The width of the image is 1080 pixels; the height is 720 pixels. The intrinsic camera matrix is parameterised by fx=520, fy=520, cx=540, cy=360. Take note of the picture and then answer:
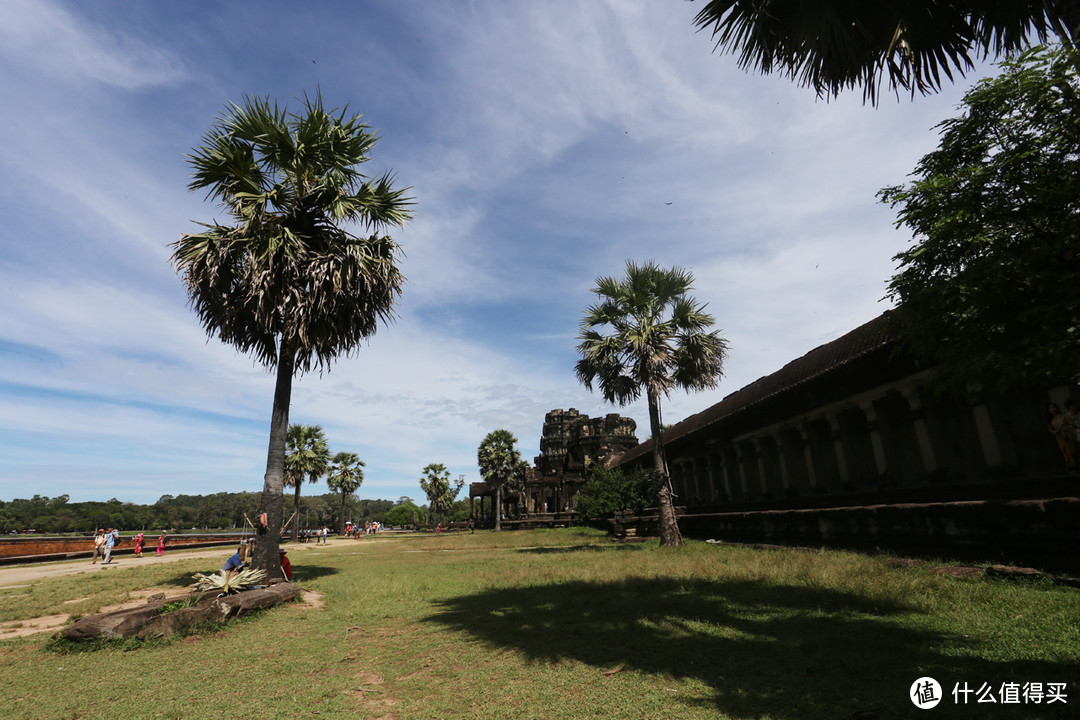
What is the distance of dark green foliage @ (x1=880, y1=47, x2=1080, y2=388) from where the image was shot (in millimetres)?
3855

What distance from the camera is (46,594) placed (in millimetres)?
11477

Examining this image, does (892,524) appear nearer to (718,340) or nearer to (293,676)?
(718,340)

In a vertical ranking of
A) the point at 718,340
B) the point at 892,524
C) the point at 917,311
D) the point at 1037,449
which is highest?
the point at 718,340

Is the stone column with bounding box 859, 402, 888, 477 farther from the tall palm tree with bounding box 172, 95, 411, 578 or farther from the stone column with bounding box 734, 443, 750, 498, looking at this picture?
the tall palm tree with bounding box 172, 95, 411, 578

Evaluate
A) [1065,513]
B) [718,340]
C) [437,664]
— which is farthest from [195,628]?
[718,340]

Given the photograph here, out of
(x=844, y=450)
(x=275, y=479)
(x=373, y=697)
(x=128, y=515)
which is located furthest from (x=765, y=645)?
(x=128, y=515)

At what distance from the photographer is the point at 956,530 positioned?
949 centimetres

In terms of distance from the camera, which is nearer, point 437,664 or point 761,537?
point 437,664

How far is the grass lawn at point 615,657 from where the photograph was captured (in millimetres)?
4012

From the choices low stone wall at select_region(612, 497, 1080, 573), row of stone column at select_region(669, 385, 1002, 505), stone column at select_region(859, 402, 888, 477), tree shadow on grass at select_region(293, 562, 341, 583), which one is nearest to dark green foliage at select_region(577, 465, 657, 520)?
row of stone column at select_region(669, 385, 1002, 505)

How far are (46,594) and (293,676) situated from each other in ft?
34.9

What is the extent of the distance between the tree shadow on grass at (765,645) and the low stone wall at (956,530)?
3.47 metres

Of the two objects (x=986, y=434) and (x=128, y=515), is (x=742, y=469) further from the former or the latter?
(x=128, y=515)

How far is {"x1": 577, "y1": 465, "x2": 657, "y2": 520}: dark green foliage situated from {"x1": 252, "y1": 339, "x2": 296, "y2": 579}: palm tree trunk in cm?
1859
